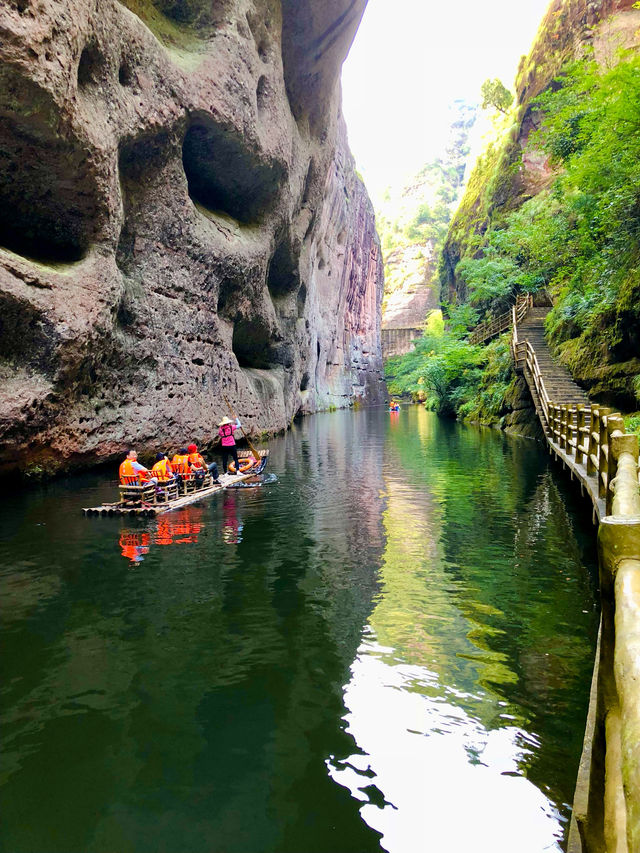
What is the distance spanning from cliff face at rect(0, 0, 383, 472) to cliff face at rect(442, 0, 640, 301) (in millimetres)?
17312

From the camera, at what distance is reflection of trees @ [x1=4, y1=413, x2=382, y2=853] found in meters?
3.12

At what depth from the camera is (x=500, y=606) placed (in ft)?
19.9

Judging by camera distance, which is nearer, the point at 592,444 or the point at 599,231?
the point at 592,444

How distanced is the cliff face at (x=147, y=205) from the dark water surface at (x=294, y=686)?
477 cm

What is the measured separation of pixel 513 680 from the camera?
14.9 feet

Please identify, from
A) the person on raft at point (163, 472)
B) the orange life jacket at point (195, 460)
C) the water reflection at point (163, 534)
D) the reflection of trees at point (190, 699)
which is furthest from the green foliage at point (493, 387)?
the reflection of trees at point (190, 699)

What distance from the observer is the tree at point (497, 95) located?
46.9 m

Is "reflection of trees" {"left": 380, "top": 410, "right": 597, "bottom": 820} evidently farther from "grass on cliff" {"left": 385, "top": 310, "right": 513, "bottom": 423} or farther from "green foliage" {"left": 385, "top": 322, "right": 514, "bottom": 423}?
"grass on cliff" {"left": 385, "top": 310, "right": 513, "bottom": 423}

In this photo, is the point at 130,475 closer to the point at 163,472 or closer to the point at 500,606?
the point at 163,472

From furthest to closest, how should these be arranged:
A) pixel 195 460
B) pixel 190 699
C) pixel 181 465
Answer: pixel 195 460, pixel 181 465, pixel 190 699

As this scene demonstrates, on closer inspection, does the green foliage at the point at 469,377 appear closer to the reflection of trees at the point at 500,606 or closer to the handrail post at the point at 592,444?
the reflection of trees at the point at 500,606

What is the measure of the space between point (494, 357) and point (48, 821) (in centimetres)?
3066

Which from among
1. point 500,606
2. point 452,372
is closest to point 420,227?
point 452,372

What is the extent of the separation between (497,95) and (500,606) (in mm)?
51261
